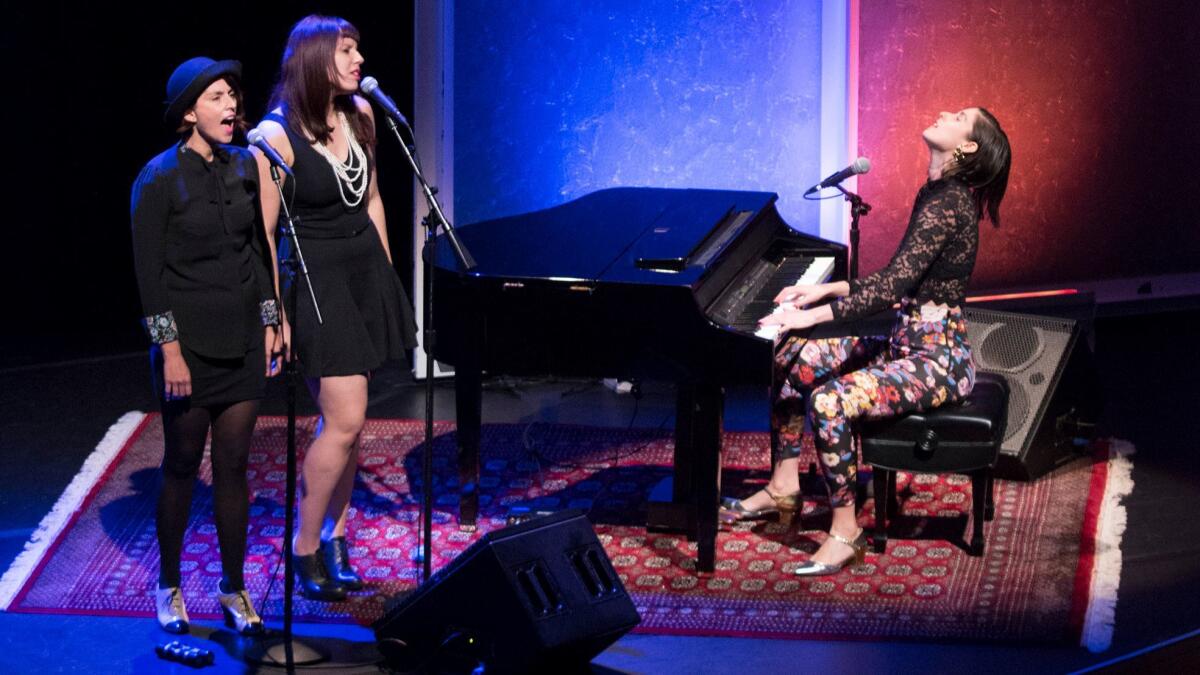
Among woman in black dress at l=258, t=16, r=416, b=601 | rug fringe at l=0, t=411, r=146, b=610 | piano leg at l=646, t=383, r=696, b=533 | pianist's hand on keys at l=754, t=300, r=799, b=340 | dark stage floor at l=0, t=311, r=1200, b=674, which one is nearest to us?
dark stage floor at l=0, t=311, r=1200, b=674

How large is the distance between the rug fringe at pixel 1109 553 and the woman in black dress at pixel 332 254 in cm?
215

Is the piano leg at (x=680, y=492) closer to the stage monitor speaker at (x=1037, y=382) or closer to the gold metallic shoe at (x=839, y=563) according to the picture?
the gold metallic shoe at (x=839, y=563)

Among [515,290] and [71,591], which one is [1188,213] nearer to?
[515,290]

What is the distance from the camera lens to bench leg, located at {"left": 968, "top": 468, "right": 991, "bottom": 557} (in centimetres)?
505

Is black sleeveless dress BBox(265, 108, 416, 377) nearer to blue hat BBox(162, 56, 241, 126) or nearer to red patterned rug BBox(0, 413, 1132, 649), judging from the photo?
blue hat BBox(162, 56, 241, 126)

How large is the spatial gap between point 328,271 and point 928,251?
6.11 feet

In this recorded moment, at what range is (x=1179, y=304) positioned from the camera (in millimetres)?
8312

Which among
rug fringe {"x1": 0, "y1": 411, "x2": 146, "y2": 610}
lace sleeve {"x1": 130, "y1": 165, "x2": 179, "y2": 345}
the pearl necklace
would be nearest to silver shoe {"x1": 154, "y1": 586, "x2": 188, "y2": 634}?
rug fringe {"x1": 0, "y1": 411, "x2": 146, "y2": 610}

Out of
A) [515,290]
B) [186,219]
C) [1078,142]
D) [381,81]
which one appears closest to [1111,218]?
[1078,142]

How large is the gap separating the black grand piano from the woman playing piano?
251mm

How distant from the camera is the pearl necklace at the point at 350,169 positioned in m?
4.50

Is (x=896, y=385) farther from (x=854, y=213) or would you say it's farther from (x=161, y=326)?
(x=161, y=326)

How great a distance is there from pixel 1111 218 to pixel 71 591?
5623 mm

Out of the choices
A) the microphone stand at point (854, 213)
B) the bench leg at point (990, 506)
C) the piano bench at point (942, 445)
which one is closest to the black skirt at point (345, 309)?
the piano bench at point (942, 445)
